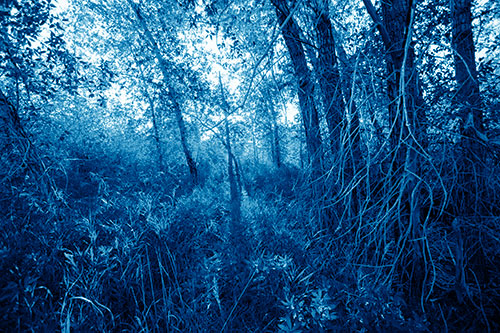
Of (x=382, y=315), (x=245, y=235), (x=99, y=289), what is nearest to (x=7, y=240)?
(x=99, y=289)

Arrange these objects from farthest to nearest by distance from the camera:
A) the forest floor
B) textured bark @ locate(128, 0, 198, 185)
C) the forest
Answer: textured bark @ locate(128, 0, 198, 185) → the forest floor → the forest

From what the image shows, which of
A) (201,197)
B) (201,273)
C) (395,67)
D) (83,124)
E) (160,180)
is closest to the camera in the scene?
(395,67)

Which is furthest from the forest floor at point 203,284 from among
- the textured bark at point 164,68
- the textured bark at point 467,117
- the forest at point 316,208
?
the textured bark at point 164,68

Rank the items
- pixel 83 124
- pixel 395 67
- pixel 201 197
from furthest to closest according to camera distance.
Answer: pixel 83 124 → pixel 201 197 → pixel 395 67

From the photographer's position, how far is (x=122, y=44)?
29.7 ft

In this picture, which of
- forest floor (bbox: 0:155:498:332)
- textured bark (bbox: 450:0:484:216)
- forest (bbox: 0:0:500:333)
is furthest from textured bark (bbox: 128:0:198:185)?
textured bark (bbox: 450:0:484:216)

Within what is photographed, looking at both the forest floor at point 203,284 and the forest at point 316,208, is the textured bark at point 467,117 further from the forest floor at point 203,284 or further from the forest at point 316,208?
the forest floor at point 203,284

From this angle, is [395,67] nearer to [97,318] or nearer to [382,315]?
[382,315]

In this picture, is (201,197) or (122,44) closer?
(201,197)

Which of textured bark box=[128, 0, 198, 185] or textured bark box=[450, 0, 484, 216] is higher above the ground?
textured bark box=[128, 0, 198, 185]

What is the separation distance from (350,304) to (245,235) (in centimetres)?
202

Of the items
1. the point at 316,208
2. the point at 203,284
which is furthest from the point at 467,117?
the point at 203,284

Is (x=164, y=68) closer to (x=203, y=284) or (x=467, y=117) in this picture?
(x=203, y=284)

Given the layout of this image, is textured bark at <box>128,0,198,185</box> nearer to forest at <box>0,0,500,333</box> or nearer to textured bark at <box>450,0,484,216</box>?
forest at <box>0,0,500,333</box>
